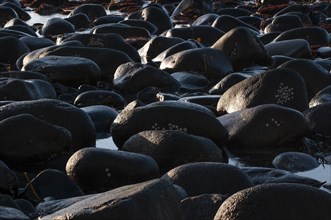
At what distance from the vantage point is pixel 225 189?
16.1ft

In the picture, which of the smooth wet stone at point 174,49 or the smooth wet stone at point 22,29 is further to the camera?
the smooth wet stone at point 22,29

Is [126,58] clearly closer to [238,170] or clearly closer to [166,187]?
[238,170]

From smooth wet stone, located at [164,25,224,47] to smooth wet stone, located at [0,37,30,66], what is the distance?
247 cm

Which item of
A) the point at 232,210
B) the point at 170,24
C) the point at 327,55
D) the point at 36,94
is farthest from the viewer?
the point at 170,24

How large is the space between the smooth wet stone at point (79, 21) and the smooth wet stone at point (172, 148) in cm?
906

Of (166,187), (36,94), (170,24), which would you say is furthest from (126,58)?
(166,187)

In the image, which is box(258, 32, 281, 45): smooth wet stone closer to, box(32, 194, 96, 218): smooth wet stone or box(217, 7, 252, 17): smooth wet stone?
box(217, 7, 252, 17): smooth wet stone

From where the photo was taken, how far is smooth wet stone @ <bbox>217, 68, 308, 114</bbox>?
721 centimetres

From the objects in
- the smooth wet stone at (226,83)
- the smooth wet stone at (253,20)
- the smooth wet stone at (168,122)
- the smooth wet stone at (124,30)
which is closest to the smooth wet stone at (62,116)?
the smooth wet stone at (168,122)

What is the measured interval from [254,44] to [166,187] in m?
6.08

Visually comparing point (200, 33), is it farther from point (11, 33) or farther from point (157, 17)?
point (157, 17)

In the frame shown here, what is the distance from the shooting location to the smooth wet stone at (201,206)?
4.33 metres

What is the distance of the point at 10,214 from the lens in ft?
13.6

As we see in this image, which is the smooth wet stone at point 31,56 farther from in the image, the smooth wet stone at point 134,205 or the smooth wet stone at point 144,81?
the smooth wet stone at point 134,205
